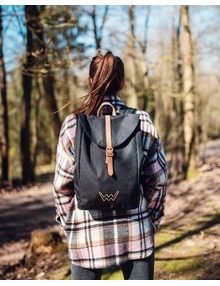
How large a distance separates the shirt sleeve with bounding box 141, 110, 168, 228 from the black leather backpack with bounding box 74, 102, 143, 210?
0.10m

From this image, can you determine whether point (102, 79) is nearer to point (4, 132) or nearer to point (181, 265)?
point (181, 265)

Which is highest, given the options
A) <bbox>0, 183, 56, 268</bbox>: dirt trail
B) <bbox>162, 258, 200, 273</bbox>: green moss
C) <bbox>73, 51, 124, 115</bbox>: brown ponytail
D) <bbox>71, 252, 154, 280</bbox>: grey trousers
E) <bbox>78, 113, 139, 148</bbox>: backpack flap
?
<bbox>73, 51, 124, 115</bbox>: brown ponytail

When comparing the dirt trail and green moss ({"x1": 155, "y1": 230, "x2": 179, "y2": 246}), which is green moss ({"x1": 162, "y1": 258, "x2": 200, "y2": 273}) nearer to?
green moss ({"x1": 155, "y1": 230, "x2": 179, "y2": 246})

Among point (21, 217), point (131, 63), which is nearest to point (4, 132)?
point (131, 63)

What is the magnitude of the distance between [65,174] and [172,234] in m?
4.74

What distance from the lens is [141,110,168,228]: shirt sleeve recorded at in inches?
89.6

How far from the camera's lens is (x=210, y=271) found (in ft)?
15.6

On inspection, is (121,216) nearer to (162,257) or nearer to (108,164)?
(108,164)

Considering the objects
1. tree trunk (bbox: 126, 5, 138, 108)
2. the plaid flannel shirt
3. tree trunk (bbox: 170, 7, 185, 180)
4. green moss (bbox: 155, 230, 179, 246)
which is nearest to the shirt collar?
the plaid flannel shirt

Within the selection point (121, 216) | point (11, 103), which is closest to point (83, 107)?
point (121, 216)

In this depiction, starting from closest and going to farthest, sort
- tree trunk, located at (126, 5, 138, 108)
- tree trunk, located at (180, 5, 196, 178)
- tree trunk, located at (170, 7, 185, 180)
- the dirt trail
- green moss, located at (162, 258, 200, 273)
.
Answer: green moss, located at (162, 258, 200, 273), the dirt trail, tree trunk, located at (180, 5, 196, 178), tree trunk, located at (170, 7, 185, 180), tree trunk, located at (126, 5, 138, 108)

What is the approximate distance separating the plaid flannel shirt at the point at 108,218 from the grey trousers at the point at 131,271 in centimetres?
4

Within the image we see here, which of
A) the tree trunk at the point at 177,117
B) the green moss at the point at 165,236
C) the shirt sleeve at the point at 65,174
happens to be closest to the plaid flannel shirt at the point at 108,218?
the shirt sleeve at the point at 65,174

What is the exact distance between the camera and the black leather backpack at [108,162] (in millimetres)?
2141
